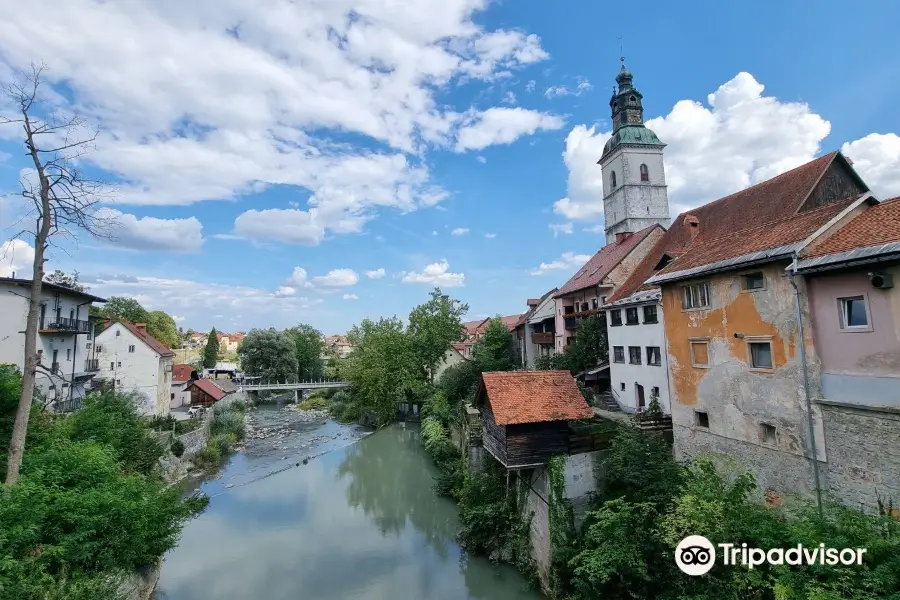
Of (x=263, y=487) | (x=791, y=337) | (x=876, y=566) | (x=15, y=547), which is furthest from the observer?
(x=263, y=487)

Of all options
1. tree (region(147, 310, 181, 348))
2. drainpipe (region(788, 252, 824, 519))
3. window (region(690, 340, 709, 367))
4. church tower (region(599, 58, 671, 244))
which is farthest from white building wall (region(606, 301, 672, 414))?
tree (region(147, 310, 181, 348))

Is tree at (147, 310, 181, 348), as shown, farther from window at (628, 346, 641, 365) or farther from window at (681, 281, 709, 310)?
window at (681, 281, 709, 310)

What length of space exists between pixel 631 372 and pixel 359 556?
14.3 meters

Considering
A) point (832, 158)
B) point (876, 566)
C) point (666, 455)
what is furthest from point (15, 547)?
point (832, 158)

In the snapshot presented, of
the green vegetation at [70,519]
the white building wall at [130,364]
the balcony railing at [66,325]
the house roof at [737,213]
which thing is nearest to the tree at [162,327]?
the white building wall at [130,364]

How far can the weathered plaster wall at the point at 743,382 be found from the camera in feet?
35.2

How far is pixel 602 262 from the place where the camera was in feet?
95.1

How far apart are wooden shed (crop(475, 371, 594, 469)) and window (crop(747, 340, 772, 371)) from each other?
5.03 metres

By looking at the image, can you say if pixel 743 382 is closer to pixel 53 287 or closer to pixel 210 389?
pixel 53 287

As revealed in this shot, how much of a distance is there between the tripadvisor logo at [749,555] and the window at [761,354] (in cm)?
480

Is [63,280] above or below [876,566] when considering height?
above

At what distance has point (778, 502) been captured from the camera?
11.2m

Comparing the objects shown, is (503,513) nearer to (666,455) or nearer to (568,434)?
(568,434)

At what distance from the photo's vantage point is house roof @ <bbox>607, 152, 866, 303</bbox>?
16.3m
